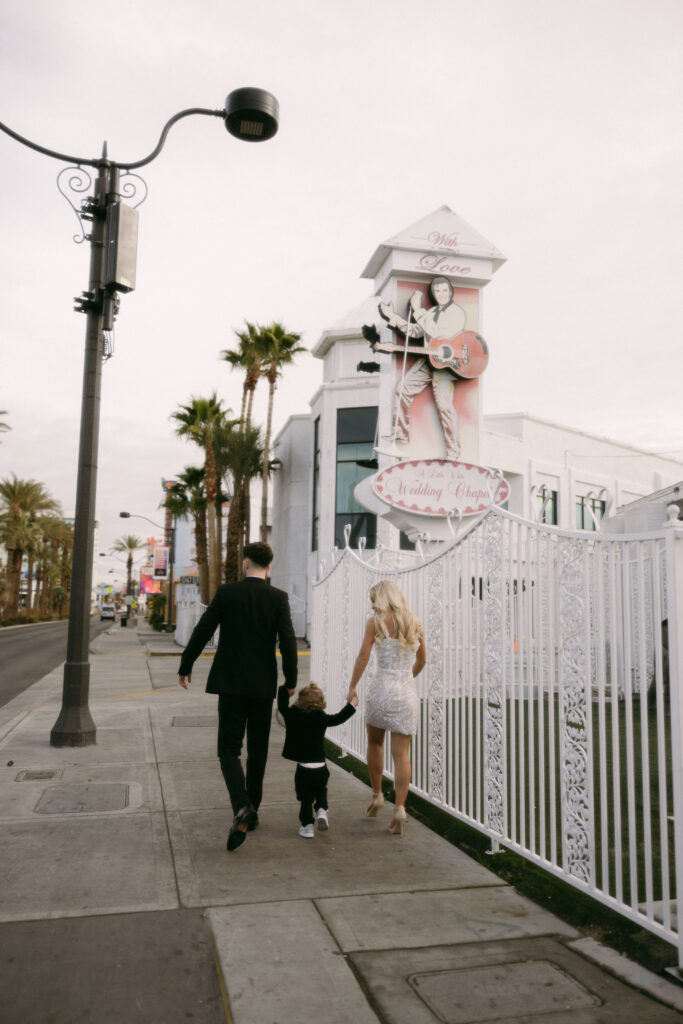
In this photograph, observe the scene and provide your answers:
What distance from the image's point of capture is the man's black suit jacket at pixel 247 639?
5.40 metres

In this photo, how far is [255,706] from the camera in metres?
5.50

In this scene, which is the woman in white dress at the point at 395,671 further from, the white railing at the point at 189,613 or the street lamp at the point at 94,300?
the white railing at the point at 189,613

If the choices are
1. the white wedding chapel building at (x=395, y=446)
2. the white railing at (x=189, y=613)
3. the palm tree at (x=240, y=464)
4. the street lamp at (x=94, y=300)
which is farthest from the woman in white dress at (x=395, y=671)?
the palm tree at (x=240, y=464)

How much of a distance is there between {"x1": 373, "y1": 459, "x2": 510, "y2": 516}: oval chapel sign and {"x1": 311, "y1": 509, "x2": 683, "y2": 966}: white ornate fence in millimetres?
5061

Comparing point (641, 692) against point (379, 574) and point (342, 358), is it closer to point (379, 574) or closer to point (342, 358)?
point (379, 574)

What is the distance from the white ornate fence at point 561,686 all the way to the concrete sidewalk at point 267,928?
1.28ft

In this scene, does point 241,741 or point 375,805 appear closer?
point 241,741

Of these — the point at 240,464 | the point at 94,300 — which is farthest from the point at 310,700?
the point at 240,464

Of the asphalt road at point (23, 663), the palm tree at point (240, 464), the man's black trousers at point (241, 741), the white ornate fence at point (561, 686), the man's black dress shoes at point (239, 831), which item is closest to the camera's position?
the white ornate fence at point (561, 686)

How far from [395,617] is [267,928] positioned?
2398 mm

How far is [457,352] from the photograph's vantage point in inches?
699

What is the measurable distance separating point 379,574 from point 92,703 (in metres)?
7.14

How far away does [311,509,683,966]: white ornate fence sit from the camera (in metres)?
3.48

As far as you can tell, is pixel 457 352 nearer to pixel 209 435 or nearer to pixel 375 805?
pixel 375 805
